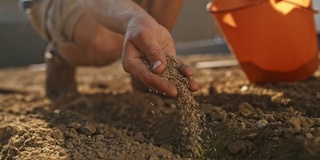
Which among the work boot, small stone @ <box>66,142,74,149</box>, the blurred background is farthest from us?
the blurred background

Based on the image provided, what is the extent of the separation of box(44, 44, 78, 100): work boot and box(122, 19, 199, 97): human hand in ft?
3.18

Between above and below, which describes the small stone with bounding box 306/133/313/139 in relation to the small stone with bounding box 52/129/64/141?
above

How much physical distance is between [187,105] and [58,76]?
3.57 feet

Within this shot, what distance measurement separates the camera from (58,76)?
216 cm

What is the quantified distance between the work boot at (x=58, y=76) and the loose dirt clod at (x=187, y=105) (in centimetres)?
100

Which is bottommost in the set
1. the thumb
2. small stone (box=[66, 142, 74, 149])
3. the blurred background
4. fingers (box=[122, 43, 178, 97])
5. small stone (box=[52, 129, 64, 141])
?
the blurred background

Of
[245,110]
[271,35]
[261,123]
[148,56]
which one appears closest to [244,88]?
[271,35]

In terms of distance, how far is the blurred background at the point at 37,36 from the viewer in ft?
15.6

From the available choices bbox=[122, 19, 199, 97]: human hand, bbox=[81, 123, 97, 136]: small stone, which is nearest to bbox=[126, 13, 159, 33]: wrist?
bbox=[122, 19, 199, 97]: human hand

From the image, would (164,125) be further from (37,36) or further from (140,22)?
(37,36)

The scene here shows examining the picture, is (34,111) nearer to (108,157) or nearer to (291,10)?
(108,157)

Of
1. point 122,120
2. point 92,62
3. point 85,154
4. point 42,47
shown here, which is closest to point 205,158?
point 85,154

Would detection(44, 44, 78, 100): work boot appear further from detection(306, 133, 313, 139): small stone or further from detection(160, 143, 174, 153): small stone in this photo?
detection(306, 133, 313, 139): small stone

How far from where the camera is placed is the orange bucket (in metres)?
1.80
